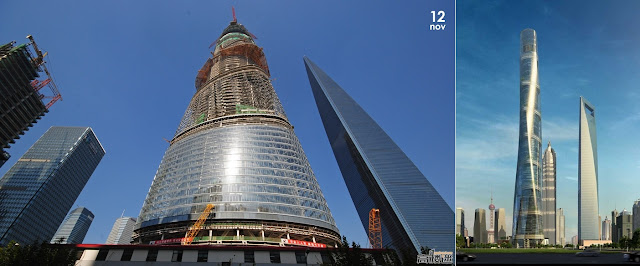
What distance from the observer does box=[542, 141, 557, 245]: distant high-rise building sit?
408ft

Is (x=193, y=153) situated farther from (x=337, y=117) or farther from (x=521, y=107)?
(x=521, y=107)

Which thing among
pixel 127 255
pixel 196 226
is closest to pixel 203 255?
pixel 127 255

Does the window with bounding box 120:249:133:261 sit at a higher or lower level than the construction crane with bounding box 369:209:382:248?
lower

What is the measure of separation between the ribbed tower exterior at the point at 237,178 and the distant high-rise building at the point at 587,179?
274 ft

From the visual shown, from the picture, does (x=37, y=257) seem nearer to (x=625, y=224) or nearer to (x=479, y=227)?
(x=625, y=224)

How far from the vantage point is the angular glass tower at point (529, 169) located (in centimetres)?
10938

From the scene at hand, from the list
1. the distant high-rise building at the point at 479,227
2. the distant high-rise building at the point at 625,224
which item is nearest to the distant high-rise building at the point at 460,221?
the distant high-rise building at the point at 479,227

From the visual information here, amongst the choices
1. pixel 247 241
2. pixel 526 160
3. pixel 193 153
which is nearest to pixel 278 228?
pixel 247 241

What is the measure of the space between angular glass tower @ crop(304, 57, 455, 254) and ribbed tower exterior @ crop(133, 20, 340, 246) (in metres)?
22.1

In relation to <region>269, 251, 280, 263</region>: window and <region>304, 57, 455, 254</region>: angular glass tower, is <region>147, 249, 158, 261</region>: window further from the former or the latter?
<region>304, 57, 455, 254</region>: angular glass tower

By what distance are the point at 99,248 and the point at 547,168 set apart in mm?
135424

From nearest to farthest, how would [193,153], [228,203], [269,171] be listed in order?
[228,203] → [269,171] → [193,153]

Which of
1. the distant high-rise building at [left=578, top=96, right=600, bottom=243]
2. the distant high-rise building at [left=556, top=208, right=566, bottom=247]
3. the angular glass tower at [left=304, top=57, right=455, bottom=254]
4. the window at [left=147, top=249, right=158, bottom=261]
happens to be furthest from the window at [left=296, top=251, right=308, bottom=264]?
the distant high-rise building at [left=556, top=208, right=566, bottom=247]

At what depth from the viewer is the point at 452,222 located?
99250mm
